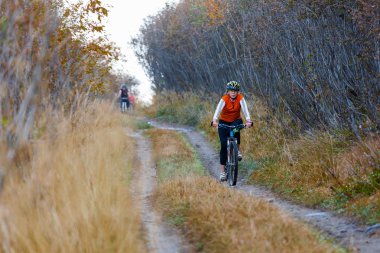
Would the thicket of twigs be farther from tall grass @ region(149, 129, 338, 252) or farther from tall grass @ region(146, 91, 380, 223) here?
tall grass @ region(149, 129, 338, 252)

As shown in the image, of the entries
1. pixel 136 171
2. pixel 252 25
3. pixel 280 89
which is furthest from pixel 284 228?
pixel 252 25

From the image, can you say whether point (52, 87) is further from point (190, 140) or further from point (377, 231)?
point (190, 140)

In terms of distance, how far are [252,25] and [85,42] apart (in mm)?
4844

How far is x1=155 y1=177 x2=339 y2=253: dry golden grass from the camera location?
6.27 m

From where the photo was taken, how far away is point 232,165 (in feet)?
40.0

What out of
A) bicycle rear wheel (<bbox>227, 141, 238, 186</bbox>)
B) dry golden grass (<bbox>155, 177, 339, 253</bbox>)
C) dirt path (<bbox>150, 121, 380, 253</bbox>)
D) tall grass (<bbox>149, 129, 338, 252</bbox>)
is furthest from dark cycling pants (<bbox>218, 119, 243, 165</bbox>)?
dry golden grass (<bbox>155, 177, 339, 253</bbox>)

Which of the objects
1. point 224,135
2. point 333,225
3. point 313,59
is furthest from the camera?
point 313,59

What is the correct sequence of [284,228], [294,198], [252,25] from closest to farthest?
[284,228] → [294,198] → [252,25]

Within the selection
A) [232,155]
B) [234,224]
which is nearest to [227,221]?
[234,224]

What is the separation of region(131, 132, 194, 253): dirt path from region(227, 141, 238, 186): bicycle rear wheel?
143 cm

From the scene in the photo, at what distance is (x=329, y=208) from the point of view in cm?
933

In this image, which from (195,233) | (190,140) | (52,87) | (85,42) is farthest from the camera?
(190,140)

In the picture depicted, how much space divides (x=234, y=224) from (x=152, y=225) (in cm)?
147

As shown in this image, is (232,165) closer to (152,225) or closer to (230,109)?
(230,109)
